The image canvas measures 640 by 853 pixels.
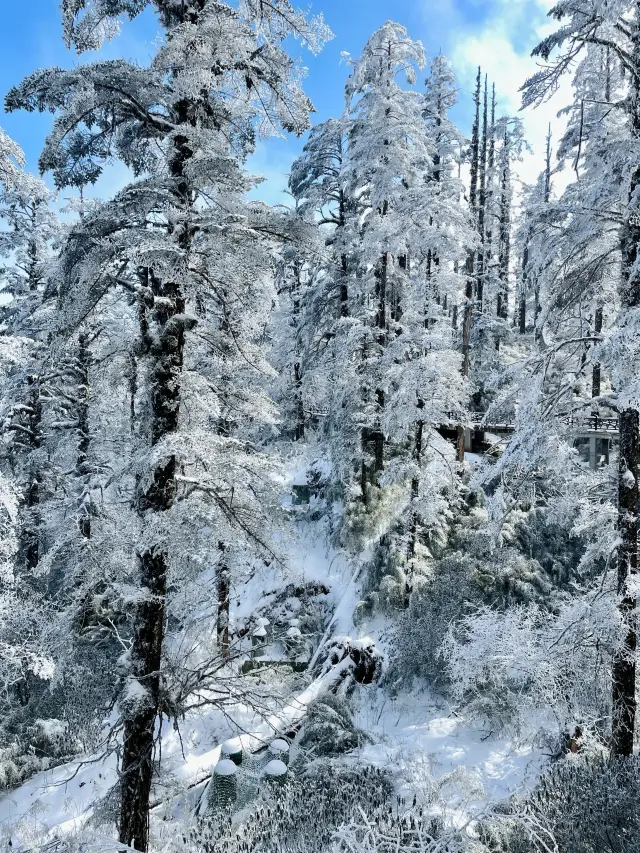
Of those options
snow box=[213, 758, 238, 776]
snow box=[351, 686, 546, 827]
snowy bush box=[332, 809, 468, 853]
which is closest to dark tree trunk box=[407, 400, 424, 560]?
snow box=[351, 686, 546, 827]

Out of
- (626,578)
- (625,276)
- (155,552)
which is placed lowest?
(626,578)

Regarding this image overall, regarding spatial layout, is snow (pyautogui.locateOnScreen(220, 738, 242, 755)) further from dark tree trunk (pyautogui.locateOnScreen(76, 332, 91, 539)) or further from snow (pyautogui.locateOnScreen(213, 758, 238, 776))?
dark tree trunk (pyautogui.locateOnScreen(76, 332, 91, 539))

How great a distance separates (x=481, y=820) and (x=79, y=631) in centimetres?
1341

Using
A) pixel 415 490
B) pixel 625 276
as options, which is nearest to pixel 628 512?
pixel 625 276

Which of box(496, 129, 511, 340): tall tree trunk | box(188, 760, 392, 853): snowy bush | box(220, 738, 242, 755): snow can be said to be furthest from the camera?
box(496, 129, 511, 340): tall tree trunk

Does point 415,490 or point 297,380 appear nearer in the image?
point 415,490

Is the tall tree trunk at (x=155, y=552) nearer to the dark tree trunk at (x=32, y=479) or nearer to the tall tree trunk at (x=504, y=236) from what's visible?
the dark tree trunk at (x=32, y=479)

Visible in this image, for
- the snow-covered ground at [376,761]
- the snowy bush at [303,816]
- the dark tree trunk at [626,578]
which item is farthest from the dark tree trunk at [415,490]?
the dark tree trunk at [626,578]

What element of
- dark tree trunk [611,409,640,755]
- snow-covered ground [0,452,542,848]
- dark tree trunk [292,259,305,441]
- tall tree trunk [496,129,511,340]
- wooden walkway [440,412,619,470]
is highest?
tall tree trunk [496,129,511,340]

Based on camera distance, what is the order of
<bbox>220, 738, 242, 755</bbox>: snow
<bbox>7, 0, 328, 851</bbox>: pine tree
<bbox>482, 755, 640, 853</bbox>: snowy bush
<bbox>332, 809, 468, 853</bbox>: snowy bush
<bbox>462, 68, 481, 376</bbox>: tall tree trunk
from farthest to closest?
<bbox>462, 68, 481, 376</bbox>: tall tree trunk
<bbox>220, 738, 242, 755</bbox>: snow
<bbox>7, 0, 328, 851</bbox>: pine tree
<bbox>482, 755, 640, 853</bbox>: snowy bush
<bbox>332, 809, 468, 853</bbox>: snowy bush

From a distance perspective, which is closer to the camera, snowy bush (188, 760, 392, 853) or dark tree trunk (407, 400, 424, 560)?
snowy bush (188, 760, 392, 853)

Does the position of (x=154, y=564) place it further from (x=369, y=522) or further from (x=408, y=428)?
(x=369, y=522)

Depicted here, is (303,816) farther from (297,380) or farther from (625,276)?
(297,380)

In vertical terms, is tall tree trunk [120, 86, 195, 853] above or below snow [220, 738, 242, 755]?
above
